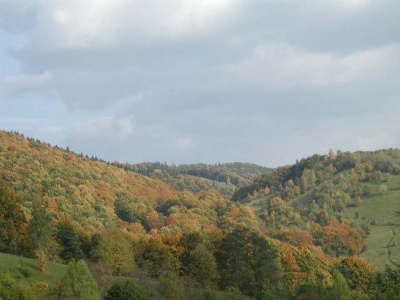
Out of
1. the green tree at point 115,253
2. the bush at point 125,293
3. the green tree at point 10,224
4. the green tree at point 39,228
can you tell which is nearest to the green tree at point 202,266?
the green tree at point 115,253

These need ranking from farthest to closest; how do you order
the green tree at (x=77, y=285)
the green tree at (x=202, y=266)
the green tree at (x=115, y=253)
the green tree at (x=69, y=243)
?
the green tree at (x=202, y=266)
the green tree at (x=69, y=243)
the green tree at (x=115, y=253)
the green tree at (x=77, y=285)

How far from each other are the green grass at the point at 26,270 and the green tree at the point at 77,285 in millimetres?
19982

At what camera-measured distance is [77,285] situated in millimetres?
71375

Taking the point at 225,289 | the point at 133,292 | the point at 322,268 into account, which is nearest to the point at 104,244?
the point at 225,289

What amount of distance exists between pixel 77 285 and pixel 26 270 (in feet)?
87.0

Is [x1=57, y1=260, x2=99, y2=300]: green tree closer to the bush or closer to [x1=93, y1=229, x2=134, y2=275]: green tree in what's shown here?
the bush

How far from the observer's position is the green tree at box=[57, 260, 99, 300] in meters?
71.1

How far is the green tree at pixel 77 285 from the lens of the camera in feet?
233

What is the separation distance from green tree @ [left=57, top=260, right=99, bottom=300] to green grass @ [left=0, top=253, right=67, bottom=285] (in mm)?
19982

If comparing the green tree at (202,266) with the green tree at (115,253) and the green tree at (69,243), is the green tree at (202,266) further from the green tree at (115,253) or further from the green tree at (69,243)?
the green tree at (69,243)

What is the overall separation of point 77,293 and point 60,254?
51817 mm

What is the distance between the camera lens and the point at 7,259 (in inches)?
3812

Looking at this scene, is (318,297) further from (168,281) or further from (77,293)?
(77,293)

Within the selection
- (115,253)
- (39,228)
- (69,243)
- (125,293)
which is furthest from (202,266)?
(125,293)
